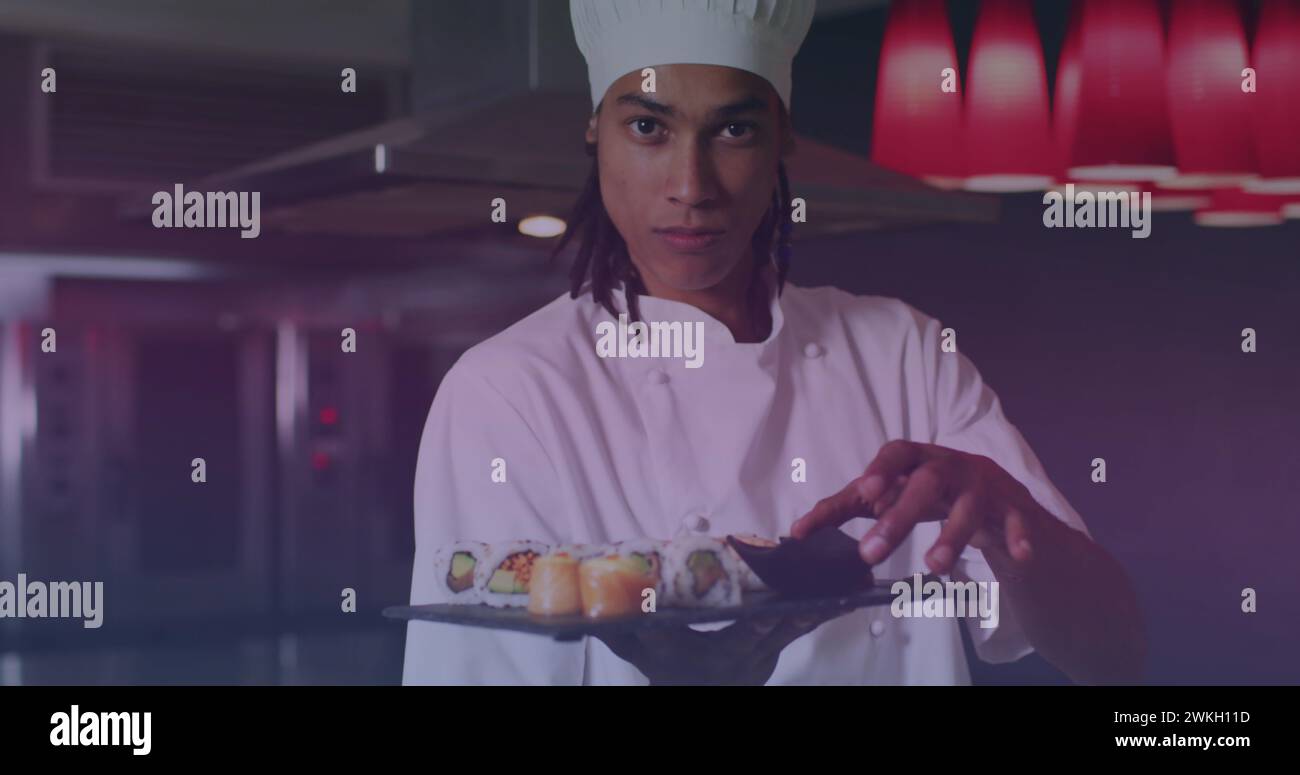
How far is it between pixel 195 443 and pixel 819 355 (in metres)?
1.97

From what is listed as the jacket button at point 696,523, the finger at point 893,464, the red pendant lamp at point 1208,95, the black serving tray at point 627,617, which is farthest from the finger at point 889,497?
the red pendant lamp at point 1208,95

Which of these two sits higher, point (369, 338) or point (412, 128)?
point (412, 128)

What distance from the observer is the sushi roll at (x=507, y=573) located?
1.78m

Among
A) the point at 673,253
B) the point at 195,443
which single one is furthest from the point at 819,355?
the point at 195,443

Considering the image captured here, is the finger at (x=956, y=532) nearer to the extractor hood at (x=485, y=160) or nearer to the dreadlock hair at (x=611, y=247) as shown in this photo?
the dreadlock hair at (x=611, y=247)

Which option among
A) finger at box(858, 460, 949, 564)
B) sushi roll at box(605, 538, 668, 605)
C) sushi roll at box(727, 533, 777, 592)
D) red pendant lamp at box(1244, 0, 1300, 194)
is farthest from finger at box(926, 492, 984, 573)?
red pendant lamp at box(1244, 0, 1300, 194)

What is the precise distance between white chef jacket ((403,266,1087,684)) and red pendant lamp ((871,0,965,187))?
0.26 m

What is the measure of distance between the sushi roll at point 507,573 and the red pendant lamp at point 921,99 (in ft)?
3.14

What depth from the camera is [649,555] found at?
1.83m

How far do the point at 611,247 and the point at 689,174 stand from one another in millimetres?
185

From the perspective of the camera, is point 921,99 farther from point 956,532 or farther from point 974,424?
point 956,532

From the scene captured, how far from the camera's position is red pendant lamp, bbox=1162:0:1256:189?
2.30 m

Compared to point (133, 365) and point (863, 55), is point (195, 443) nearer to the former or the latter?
point (133, 365)

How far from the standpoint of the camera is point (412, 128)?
273 cm
